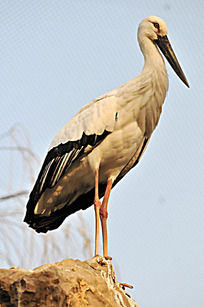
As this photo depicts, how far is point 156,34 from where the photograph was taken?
23.0 ft

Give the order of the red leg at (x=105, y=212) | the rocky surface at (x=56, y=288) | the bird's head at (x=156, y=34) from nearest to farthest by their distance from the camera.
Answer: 1. the rocky surface at (x=56, y=288)
2. the red leg at (x=105, y=212)
3. the bird's head at (x=156, y=34)

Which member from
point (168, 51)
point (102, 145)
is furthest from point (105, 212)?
point (168, 51)

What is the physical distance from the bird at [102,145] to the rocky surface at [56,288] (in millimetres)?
1048

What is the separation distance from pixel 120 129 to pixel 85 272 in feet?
5.70

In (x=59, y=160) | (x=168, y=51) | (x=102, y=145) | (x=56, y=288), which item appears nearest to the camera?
(x=56, y=288)

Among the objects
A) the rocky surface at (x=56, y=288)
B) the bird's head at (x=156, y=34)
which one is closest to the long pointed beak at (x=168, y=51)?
the bird's head at (x=156, y=34)

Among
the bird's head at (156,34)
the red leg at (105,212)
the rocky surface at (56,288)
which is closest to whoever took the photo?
the rocky surface at (56,288)

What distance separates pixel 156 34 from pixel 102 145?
137cm

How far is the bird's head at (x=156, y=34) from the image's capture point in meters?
6.99

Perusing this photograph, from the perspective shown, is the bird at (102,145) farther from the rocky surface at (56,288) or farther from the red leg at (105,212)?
the rocky surface at (56,288)

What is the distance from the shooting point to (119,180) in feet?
23.1

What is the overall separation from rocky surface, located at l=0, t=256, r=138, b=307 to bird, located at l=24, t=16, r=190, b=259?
41.3 inches

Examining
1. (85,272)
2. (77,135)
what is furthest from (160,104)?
(85,272)

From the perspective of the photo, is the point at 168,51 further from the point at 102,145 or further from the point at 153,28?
the point at 102,145
